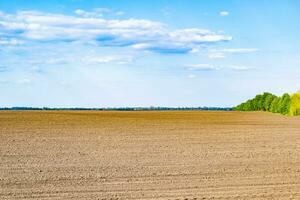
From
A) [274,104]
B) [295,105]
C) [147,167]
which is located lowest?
[147,167]

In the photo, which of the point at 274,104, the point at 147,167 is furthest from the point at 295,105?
the point at 147,167

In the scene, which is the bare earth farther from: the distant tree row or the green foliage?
the distant tree row

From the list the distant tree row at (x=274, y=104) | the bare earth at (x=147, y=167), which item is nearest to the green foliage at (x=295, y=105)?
the distant tree row at (x=274, y=104)

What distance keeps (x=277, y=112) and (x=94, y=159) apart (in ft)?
190

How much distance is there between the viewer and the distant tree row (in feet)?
225

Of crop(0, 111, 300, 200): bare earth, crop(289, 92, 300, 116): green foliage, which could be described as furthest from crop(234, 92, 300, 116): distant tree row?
crop(0, 111, 300, 200): bare earth

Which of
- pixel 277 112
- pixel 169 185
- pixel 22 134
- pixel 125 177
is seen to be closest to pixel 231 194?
pixel 169 185

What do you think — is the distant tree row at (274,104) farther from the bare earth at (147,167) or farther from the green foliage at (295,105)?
the bare earth at (147,167)

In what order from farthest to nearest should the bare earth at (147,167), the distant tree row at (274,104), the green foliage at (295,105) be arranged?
the distant tree row at (274,104), the green foliage at (295,105), the bare earth at (147,167)

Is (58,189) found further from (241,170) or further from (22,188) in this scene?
(241,170)

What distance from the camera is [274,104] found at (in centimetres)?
8019

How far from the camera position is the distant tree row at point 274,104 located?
68.6m

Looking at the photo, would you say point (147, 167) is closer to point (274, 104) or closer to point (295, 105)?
point (295, 105)

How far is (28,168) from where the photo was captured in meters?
18.8
